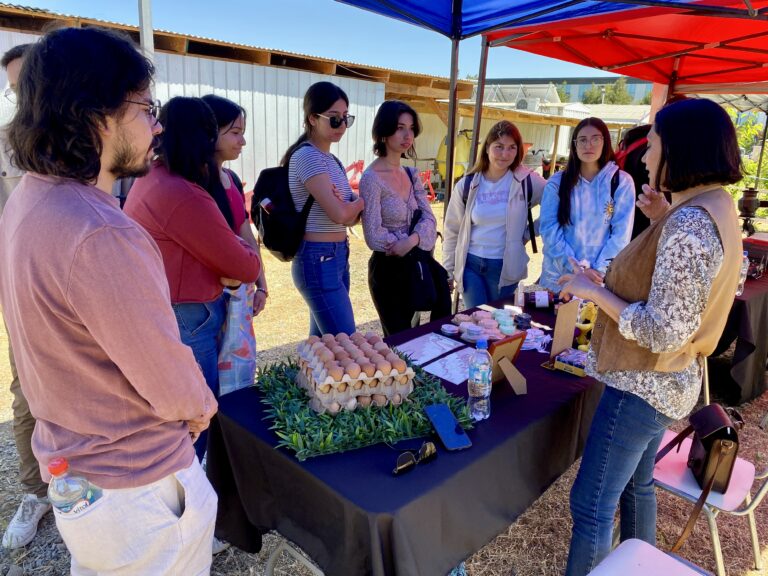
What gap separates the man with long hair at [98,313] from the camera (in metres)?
0.85

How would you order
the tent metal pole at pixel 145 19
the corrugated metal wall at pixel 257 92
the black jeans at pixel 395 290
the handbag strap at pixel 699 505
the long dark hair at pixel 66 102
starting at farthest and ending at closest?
the corrugated metal wall at pixel 257 92, the tent metal pole at pixel 145 19, the black jeans at pixel 395 290, the handbag strap at pixel 699 505, the long dark hair at pixel 66 102

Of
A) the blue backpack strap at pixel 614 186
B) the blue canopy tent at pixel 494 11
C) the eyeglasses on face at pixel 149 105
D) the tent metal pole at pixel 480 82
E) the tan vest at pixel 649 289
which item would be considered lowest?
the tan vest at pixel 649 289

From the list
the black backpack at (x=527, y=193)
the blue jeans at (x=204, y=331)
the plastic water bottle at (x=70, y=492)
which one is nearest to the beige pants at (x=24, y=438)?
the blue jeans at (x=204, y=331)

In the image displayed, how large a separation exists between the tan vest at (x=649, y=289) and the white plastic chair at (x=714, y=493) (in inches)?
24.8

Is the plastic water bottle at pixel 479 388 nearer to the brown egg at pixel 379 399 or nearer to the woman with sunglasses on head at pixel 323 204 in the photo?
the brown egg at pixel 379 399

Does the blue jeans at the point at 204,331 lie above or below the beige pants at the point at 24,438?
above

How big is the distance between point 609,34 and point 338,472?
15.3 feet

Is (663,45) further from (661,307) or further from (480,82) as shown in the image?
(661,307)

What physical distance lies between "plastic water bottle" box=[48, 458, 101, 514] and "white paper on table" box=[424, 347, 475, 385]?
1.14 meters

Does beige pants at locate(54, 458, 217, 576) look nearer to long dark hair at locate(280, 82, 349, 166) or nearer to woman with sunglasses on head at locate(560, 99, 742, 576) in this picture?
woman with sunglasses on head at locate(560, 99, 742, 576)

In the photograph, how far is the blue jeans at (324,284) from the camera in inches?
93.5

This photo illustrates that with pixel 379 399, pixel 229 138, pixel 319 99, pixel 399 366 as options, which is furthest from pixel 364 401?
pixel 319 99

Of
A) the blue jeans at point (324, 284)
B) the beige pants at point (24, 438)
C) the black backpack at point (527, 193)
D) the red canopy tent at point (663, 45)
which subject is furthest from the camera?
the red canopy tent at point (663, 45)

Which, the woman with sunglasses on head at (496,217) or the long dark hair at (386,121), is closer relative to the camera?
the long dark hair at (386,121)
